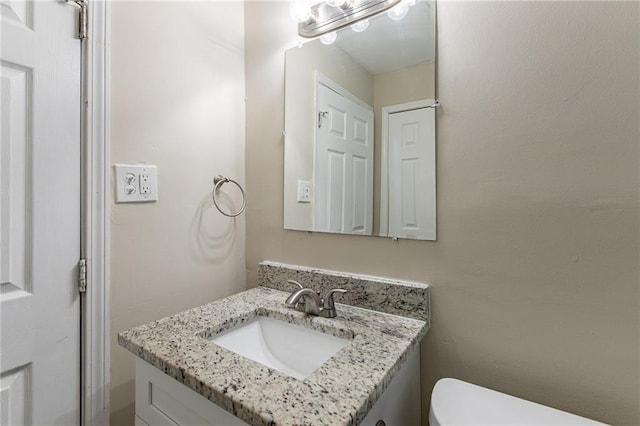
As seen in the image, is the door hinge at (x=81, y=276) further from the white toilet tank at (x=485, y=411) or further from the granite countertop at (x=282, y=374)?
the white toilet tank at (x=485, y=411)

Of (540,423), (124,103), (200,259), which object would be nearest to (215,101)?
(124,103)

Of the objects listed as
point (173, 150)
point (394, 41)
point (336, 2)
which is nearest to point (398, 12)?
point (394, 41)

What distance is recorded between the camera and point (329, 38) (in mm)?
1096

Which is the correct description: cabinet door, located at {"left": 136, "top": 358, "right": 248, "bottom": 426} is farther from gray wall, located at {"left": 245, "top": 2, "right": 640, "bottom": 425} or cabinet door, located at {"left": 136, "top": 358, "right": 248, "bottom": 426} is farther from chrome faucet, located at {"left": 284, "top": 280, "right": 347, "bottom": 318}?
gray wall, located at {"left": 245, "top": 2, "right": 640, "bottom": 425}

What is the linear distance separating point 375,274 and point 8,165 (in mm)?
1061

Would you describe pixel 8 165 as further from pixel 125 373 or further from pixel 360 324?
pixel 360 324

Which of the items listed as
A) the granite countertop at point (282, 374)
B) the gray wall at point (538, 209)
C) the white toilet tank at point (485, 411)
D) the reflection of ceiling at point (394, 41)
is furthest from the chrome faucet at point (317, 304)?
the reflection of ceiling at point (394, 41)

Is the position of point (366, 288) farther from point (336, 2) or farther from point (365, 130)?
point (336, 2)

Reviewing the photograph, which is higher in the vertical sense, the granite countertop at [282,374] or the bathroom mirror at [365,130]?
the bathroom mirror at [365,130]

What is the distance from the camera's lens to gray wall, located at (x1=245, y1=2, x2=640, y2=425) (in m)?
0.68

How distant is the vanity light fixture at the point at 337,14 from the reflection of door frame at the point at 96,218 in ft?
2.14

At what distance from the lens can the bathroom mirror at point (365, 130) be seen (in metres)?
0.90

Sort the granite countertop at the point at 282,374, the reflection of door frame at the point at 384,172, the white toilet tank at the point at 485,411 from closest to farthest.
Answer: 1. the granite countertop at the point at 282,374
2. the white toilet tank at the point at 485,411
3. the reflection of door frame at the point at 384,172

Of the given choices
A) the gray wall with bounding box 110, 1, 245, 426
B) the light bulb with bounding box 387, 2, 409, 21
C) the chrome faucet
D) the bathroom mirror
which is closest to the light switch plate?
the gray wall with bounding box 110, 1, 245, 426
